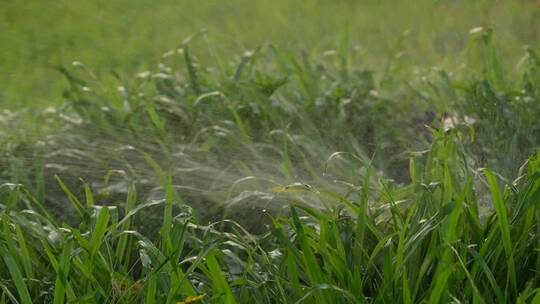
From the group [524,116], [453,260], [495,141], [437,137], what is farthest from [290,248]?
[524,116]

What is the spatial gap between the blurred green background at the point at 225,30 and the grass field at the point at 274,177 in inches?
1.3

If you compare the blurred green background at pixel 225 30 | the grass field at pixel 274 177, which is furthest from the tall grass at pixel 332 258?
the blurred green background at pixel 225 30

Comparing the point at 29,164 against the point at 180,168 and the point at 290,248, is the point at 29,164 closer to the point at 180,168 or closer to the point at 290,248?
the point at 180,168

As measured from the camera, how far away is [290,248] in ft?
7.88

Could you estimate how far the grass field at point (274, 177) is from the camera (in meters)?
2.40

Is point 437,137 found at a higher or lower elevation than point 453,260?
higher

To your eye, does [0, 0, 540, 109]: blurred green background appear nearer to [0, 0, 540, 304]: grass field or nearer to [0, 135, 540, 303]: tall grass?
[0, 0, 540, 304]: grass field

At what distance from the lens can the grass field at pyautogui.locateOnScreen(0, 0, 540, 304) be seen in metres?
2.40

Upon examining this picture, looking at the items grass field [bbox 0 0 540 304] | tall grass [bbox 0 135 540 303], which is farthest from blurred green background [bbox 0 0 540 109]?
Result: tall grass [bbox 0 135 540 303]

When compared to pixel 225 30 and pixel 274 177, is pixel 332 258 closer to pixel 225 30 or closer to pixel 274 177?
pixel 274 177

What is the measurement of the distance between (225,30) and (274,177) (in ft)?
10.5

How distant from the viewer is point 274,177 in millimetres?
3160

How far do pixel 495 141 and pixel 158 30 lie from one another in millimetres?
3351

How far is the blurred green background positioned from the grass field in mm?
33
